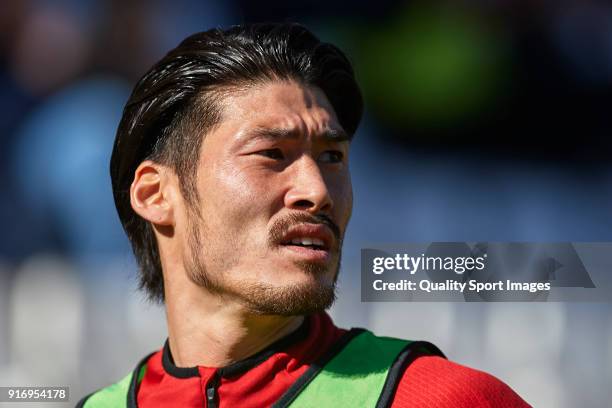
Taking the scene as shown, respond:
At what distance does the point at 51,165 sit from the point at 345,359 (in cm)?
203

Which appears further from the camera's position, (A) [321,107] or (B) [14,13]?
(B) [14,13]

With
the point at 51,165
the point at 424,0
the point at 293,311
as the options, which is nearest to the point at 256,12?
the point at 424,0

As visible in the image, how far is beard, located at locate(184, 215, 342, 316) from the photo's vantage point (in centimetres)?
175

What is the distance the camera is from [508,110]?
3156mm

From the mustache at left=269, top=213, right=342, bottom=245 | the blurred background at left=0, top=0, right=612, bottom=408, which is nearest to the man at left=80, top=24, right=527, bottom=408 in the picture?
the mustache at left=269, top=213, right=342, bottom=245

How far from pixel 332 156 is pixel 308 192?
0.63 feet

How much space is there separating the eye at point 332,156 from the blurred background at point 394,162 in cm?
115

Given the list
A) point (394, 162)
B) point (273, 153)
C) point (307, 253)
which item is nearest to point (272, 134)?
point (273, 153)

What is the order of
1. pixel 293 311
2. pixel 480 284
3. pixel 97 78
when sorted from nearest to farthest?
pixel 293 311, pixel 480 284, pixel 97 78

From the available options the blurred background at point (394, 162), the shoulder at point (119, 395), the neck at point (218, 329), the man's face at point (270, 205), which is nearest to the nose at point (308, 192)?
the man's face at point (270, 205)

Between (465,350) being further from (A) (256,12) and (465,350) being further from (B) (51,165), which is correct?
(B) (51,165)

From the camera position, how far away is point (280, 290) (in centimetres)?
175

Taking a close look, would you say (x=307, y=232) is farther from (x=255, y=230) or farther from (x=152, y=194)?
(x=152, y=194)

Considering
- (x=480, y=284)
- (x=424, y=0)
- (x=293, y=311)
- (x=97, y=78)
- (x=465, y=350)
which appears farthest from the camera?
(x=97, y=78)
